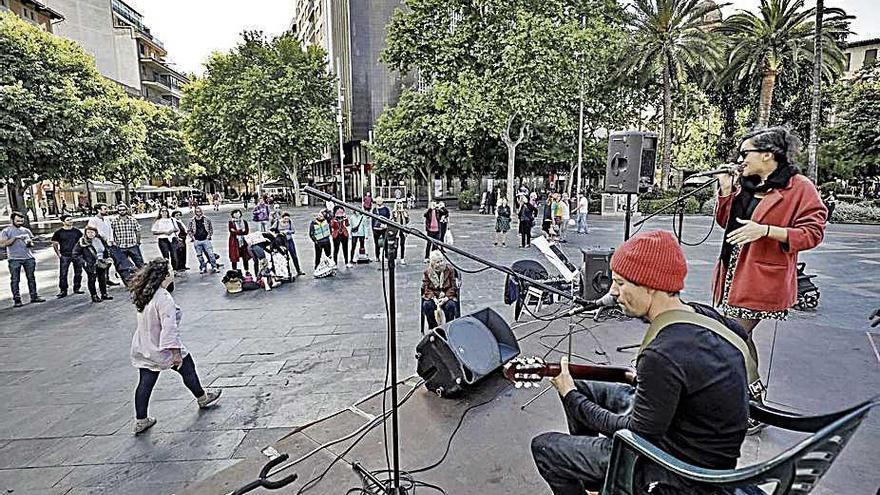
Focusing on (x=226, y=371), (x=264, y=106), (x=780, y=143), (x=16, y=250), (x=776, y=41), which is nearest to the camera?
(x=780, y=143)

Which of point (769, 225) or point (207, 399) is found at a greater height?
point (769, 225)

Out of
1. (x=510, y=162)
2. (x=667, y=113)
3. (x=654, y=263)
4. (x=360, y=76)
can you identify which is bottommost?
(x=654, y=263)

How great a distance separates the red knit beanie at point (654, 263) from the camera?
174 centimetres

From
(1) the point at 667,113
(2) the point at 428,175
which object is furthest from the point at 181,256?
(1) the point at 667,113

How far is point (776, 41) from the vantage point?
24156 millimetres

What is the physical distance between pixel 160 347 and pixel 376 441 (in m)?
2.08

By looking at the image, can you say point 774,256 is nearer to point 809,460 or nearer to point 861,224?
point 809,460

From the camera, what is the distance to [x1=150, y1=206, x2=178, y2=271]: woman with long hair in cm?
1070

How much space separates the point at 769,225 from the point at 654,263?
1.55 m

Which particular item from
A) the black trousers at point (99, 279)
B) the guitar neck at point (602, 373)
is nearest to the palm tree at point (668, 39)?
the black trousers at point (99, 279)

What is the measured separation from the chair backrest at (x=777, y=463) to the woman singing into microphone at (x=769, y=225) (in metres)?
1.30

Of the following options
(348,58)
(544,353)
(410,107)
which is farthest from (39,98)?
(348,58)

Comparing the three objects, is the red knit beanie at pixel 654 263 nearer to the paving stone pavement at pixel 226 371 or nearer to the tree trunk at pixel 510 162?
the paving stone pavement at pixel 226 371

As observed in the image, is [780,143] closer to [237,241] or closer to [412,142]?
[237,241]
